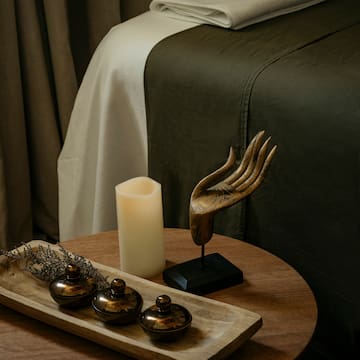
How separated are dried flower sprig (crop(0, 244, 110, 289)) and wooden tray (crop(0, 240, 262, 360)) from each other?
0.06 feet

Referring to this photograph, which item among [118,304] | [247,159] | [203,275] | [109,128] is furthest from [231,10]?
[118,304]

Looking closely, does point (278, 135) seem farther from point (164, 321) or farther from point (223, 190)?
point (164, 321)

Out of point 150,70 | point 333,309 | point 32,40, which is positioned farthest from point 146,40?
point 333,309

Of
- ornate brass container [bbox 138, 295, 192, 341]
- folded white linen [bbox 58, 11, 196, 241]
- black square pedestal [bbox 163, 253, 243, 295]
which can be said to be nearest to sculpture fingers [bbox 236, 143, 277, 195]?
black square pedestal [bbox 163, 253, 243, 295]

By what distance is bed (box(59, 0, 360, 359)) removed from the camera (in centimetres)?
120

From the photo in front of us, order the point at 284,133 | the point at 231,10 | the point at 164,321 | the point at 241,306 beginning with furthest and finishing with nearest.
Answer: the point at 231,10
the point at 284,133
the point at 241,306
the point at 164,321

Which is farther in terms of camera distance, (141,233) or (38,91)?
(38,91)

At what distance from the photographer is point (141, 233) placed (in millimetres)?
1097

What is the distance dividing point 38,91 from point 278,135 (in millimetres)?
888

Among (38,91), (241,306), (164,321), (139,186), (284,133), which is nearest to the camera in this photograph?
(164,321)

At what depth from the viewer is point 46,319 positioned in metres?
0.96

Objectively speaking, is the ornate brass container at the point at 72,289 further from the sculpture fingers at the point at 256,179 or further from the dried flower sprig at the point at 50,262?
the sculpture fingers at the point at 256,179

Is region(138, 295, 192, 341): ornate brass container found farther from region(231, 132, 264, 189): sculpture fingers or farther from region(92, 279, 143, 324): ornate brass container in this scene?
region(231, 132, 264, 189): sculpture fingers

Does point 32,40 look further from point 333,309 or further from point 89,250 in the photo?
point 333,309
